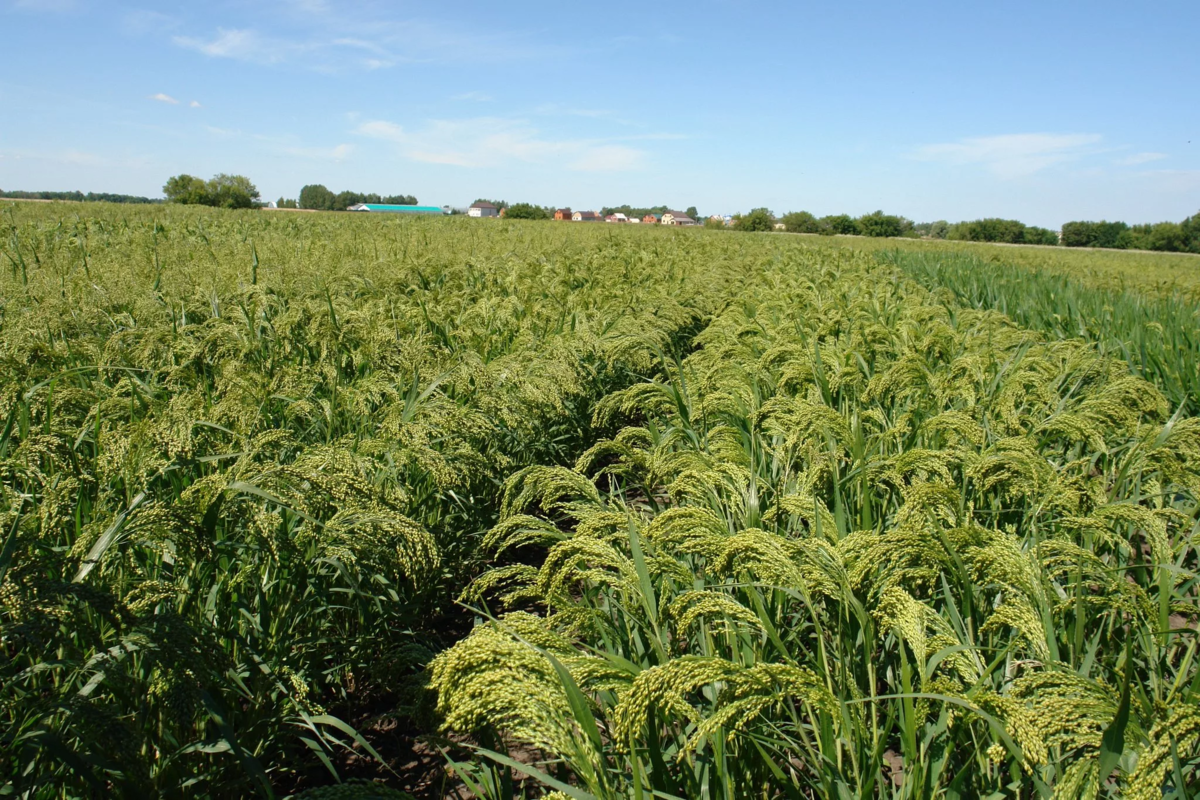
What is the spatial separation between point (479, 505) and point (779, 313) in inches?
165

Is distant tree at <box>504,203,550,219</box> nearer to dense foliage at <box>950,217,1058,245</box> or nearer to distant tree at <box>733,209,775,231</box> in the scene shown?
distant tree at <box>733,209,775,231</box>

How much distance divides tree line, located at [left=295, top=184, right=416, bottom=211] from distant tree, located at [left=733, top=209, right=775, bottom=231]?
5415 cm

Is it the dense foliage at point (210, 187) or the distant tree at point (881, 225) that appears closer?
the dense foliage at point (210, 187)

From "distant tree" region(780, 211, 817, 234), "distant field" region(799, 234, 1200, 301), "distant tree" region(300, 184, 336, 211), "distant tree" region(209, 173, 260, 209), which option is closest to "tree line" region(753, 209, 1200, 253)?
"distant tree" region(780, 211, 817, 234)

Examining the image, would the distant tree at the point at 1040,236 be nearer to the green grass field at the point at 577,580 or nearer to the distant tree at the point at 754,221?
the distant tree at the point at 754,221

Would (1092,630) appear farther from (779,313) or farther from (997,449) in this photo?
(779,313)

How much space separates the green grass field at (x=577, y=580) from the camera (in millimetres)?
1306

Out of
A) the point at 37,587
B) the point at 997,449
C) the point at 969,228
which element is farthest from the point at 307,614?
the point at 969,228

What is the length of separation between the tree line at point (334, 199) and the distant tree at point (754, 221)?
54146 mm

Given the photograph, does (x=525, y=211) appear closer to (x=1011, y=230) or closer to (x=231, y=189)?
(x=231, y=189)

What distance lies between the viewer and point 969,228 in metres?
63.2

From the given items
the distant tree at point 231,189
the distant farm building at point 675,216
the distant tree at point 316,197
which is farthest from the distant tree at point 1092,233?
the distant tree at point 316,197

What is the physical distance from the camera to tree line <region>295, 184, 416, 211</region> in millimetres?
95688

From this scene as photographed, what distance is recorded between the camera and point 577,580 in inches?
106
